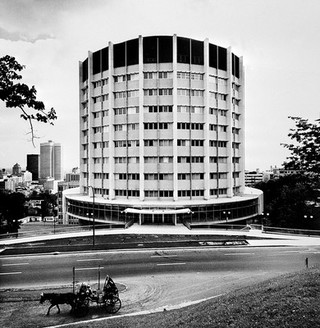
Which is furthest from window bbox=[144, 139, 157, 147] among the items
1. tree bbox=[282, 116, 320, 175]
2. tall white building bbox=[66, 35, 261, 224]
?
tree bbox=[282, 116, 320, 175]

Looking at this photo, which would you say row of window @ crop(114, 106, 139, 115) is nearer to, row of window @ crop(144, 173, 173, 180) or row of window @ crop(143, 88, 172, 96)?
row of window @ crop(143, 88, 172, 96)

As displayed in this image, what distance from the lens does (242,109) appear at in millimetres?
59750

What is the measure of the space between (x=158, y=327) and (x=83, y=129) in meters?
54.6

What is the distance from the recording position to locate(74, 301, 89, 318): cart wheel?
14.1 m

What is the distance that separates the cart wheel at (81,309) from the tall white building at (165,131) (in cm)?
3301

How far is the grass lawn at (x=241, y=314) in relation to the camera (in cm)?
903

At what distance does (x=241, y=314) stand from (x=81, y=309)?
315 inches

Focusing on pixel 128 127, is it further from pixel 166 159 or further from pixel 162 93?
pixel 166 159

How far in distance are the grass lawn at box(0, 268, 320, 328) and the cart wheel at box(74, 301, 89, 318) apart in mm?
367

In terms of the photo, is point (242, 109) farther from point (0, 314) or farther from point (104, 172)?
point (0, 314)

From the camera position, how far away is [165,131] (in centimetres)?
5041

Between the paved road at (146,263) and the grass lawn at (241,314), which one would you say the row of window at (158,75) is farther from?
the grass lawn at (241,314)

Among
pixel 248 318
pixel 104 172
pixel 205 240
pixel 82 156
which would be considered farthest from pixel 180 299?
pixel 82 156

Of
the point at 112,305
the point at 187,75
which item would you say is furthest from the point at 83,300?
the point at 187,75
